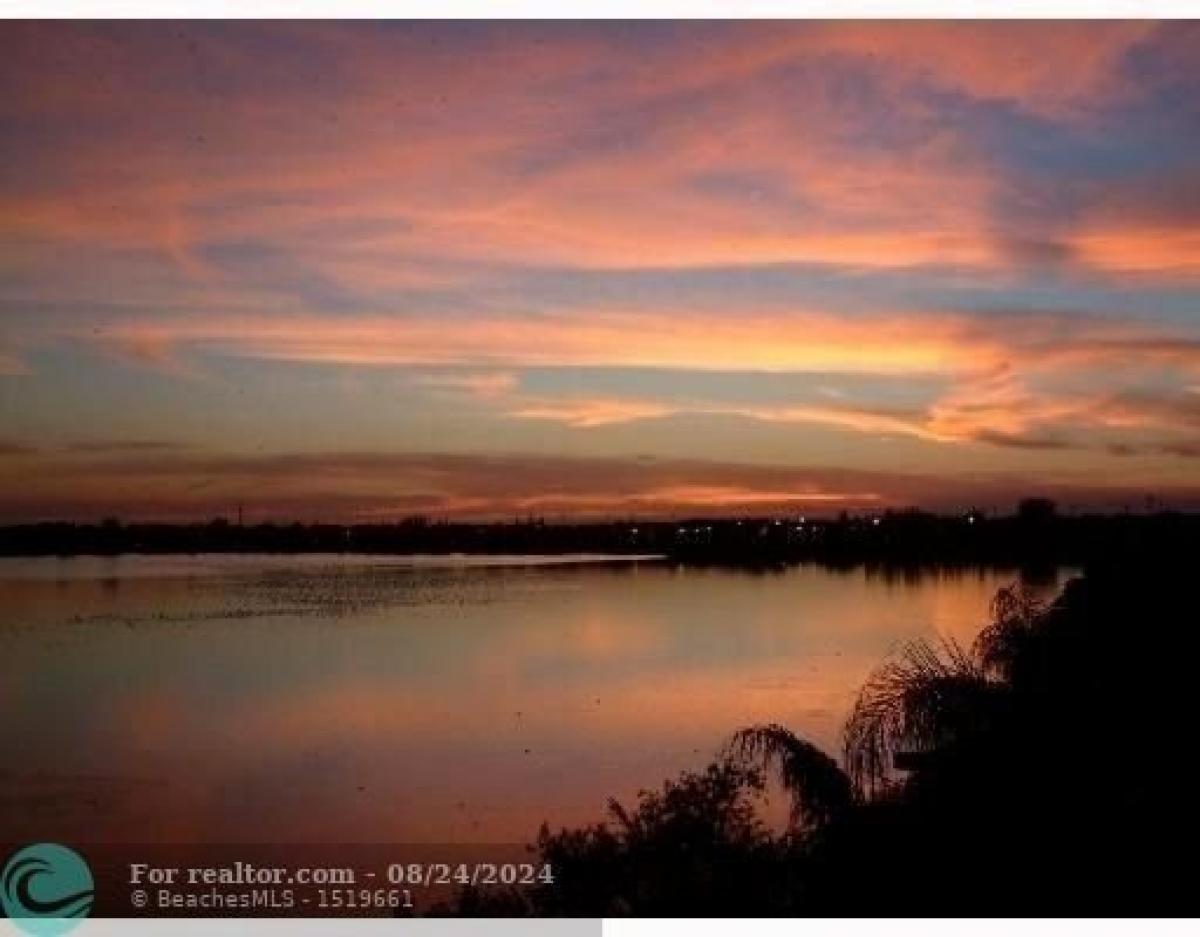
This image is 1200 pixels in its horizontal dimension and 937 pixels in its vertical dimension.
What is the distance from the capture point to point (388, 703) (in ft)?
62.0

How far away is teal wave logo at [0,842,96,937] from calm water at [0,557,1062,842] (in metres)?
2.42

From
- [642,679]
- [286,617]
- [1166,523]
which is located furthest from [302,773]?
[286,617]

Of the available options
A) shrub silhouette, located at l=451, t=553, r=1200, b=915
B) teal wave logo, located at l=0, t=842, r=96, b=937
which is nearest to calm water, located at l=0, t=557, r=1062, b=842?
teal wave logo, located at l=0, t=842, r=96, b=937

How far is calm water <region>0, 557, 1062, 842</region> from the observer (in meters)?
12.7

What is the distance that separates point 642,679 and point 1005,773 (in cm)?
1464

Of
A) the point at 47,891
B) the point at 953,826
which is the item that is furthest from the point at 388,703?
the point at 953,826

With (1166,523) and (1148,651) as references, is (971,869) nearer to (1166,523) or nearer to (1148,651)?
(1148,651)

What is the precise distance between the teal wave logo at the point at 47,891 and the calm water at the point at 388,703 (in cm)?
242

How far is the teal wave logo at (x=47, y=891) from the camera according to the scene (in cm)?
676

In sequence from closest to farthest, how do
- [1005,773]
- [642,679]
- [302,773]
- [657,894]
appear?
[657,894] < [1005,773] < [302,773] < [642,679]

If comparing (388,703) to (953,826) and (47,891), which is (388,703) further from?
(953,826)

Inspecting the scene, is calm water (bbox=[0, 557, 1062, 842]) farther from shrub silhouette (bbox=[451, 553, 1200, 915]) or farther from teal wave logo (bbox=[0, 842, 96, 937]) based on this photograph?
shrub silhouette (bbox=[451, 553, 1200, 915])

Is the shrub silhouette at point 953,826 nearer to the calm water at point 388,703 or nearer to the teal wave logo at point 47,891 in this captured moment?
the teal wave logo at point 47,891

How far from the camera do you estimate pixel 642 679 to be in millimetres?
21062
